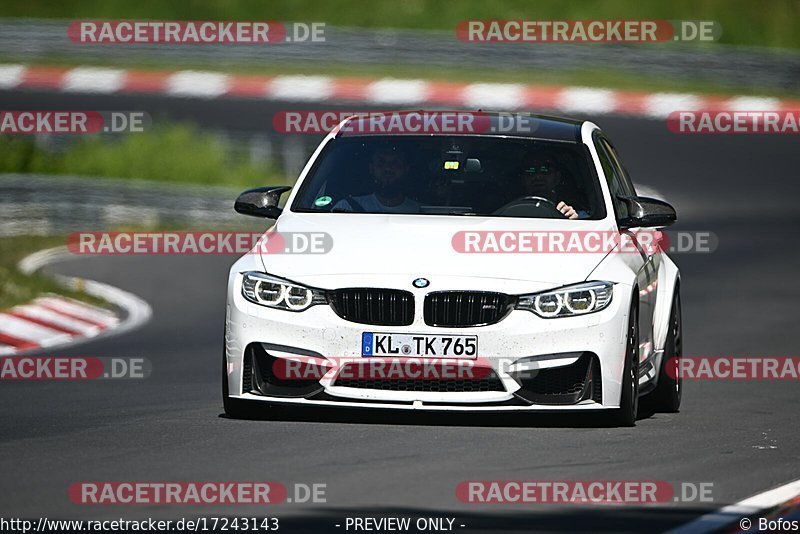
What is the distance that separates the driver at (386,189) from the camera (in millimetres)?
10633

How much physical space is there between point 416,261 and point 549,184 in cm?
135

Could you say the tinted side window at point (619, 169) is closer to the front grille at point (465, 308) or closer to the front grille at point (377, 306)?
the front grille at point (465, 308)

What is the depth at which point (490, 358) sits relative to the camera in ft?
31.2

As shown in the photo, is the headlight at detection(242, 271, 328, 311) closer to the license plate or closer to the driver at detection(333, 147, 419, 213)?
the license plate

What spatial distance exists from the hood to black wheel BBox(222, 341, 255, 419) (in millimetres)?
587

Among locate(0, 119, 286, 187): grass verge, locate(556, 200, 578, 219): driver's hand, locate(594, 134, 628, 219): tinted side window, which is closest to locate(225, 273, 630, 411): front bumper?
locate(556, 200, 578, 219): driver's hand

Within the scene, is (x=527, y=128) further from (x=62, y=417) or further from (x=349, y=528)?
(x=349, y=528)

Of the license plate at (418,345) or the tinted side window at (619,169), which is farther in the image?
the tinted side window at (619,169)

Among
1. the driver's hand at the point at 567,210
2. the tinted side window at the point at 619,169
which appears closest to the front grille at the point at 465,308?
the driver's hand at the point at 567,210

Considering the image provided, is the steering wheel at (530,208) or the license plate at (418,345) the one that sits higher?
the steering wheel at (530,208)

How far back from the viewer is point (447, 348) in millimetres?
9531

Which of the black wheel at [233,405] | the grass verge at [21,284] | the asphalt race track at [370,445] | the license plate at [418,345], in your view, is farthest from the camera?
the grass verge at [21,284]

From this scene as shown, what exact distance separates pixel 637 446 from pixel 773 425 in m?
1.44

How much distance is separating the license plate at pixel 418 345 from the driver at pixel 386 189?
1191 mm
